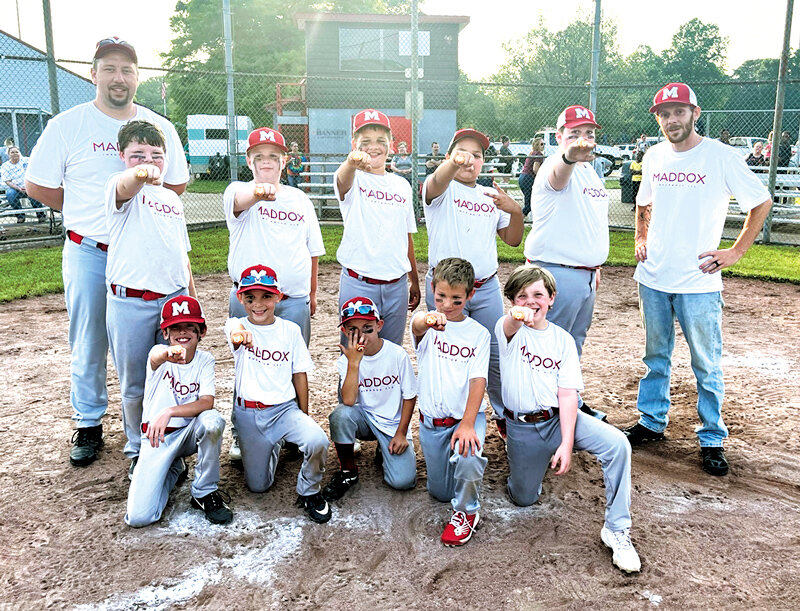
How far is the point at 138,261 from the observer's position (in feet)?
12.3

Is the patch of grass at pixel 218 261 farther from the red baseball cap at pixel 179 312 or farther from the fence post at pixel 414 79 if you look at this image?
the red baseball cap at pixel 179 312

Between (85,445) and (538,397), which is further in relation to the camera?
(85,445)

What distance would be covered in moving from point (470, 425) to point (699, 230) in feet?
6.29

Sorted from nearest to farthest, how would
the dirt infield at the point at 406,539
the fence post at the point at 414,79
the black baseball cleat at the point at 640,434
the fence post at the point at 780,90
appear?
1. the dirt infield at the point at 406,539
2. the black baseball cleat at the point at 640,434
3. the fence post at the point at 780,90
4. the fence post at the point at 414,79

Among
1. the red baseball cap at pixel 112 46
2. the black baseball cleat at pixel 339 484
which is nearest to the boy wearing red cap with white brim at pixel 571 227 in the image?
the black baseball cleat at pixel 339 484

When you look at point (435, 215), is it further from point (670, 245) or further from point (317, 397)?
point (317, 397)

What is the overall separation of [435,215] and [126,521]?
2.41 meters

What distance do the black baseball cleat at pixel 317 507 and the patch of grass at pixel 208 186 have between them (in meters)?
19.9

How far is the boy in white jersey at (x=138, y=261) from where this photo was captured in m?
3.70

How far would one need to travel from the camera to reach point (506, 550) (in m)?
3.15

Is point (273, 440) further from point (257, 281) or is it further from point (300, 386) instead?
point (257, 281)

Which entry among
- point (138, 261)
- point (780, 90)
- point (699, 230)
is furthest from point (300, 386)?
point (780, 90)

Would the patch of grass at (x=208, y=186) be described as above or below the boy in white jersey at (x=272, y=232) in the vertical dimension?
below

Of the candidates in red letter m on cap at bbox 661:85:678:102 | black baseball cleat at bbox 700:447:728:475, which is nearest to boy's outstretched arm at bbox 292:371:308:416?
black baseball cleat at bbox 700:447:728:475
